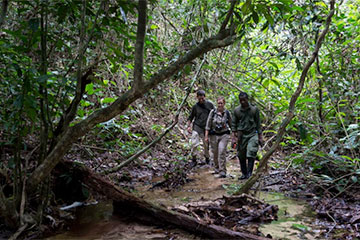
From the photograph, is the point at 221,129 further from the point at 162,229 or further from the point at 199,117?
the point at 162,229

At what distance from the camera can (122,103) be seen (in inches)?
121

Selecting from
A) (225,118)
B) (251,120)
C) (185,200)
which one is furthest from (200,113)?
(185,200)

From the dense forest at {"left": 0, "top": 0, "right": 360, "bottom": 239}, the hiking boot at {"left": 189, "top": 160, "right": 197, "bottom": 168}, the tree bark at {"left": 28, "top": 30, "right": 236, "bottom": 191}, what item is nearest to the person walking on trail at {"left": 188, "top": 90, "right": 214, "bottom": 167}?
the hiking boot at {"left": 189, "top": 160, "right": 197, "bottom": 168}

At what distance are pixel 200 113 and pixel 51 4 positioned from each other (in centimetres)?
575

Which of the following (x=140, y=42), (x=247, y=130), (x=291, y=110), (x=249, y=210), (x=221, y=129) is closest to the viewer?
(x=140, y=42)

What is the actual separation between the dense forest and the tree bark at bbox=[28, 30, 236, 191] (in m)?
0.01

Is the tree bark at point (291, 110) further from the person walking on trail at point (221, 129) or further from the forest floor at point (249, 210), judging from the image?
the person walking on trail at point (221, 129)

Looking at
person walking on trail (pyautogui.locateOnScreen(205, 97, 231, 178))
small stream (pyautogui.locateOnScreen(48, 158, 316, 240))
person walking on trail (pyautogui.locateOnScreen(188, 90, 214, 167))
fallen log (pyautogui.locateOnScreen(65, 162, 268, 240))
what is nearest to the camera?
fallen log (pyautogui.locateOnScreen(65, 162, 268, 240))

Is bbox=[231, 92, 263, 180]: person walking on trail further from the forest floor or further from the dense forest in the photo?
the dense forest

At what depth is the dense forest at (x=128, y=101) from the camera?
128 inches

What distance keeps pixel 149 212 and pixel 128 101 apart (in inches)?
65.0

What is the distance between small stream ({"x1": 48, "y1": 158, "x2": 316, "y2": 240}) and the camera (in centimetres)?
358

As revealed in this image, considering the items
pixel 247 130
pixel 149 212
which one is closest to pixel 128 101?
pixel 149 212

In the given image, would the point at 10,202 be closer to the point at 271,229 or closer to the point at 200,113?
the point at 271,229
